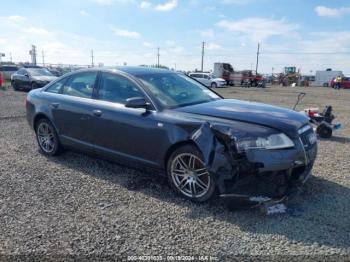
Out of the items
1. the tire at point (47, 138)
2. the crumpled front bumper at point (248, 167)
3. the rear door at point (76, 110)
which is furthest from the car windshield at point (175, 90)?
the tire at point (47, 138)

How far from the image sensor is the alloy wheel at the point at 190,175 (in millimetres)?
3889

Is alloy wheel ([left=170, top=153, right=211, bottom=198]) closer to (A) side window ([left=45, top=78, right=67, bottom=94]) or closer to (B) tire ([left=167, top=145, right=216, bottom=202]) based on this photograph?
(B) tire ([left=167, top=145, right=216, bottom=202])

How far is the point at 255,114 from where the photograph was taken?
396cm

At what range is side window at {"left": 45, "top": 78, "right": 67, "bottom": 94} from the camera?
568 centimetres

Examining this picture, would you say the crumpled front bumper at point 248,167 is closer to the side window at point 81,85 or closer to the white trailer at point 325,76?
the side window at point 81,85

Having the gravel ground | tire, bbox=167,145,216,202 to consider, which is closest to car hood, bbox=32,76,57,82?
the gravel ground

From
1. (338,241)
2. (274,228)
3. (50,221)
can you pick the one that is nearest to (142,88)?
(50,221)

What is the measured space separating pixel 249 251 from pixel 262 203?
68 cm

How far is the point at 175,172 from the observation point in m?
4.08

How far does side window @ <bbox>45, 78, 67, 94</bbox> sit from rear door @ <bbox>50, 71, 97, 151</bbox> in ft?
0.24

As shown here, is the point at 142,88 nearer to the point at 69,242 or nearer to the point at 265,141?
the point at 265,141

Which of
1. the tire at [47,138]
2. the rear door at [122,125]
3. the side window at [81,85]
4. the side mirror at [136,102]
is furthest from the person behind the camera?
the tire at [47,138]

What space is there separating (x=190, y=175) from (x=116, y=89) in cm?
174

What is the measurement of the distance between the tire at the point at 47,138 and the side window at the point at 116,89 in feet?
4.47
